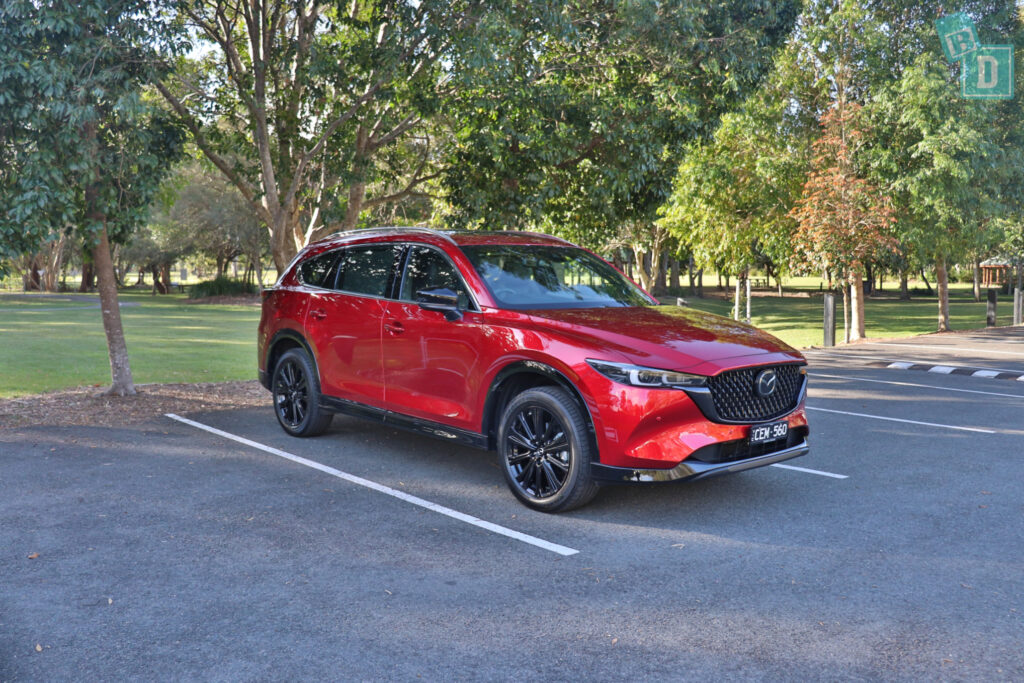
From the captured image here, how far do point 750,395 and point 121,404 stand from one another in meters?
7.69

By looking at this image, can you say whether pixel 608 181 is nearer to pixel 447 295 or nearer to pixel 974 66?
pixel 447 295

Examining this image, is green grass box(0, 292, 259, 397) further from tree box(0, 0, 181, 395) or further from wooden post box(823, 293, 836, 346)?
wooden post box(823, 293, 836, 346)

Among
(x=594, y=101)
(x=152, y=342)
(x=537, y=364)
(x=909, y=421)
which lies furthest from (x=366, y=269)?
(x=152, y=342)

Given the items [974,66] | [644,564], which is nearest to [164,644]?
[644,564]

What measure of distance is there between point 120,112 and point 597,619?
24.5 feet

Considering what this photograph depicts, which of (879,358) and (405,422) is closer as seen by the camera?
(405,422)

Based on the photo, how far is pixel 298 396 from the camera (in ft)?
27.6

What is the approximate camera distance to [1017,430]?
9008 mm

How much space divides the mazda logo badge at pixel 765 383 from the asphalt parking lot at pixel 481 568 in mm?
854

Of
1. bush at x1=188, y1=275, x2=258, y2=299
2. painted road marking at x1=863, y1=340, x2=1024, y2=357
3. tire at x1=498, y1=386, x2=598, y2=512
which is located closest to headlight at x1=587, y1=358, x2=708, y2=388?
tire at x1=498, y1=386, x2=598, y2=512

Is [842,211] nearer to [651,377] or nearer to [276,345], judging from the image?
[276,345]

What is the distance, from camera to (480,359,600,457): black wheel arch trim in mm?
5656

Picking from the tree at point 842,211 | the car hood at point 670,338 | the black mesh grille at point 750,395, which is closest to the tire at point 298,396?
the car hood at point 670,338

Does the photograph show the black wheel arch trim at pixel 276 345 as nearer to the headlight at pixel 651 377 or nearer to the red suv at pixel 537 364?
the red suv at pixel 537 364
